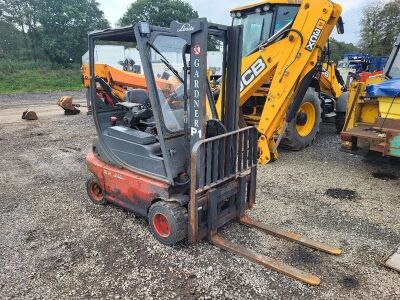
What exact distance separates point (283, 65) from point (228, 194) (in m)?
3.02

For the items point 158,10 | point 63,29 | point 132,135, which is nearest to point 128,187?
point 132,135

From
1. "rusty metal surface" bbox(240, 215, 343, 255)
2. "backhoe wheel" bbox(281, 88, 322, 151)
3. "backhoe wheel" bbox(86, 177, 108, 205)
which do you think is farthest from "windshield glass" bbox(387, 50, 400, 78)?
"backhoe wheel" bbox(86, 177, 108, 205)

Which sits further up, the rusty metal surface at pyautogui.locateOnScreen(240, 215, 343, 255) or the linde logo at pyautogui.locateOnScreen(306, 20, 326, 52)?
the linde logo at pyautogui.locateOnScreen(306, 20, 326, 52)

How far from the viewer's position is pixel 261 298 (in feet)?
8.71

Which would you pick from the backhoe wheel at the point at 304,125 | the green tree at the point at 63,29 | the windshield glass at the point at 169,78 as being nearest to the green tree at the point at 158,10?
the green tree at the point at 63,29

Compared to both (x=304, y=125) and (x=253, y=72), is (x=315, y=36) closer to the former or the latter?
(x=253, y=72)

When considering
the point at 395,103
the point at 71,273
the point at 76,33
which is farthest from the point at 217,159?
the point at 76,33

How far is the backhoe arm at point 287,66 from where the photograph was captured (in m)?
5.45

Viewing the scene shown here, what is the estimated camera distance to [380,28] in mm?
27406

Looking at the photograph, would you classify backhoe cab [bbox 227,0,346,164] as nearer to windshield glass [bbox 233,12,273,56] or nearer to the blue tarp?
windshield glass [bbox 233,12,273,56]

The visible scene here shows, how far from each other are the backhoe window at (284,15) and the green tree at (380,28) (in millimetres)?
24139

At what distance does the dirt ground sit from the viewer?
2785mm

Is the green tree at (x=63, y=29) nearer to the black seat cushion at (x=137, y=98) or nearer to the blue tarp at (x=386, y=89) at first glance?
the black seat cushion at (x=137, y=98)

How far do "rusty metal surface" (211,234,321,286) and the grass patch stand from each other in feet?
60.6
